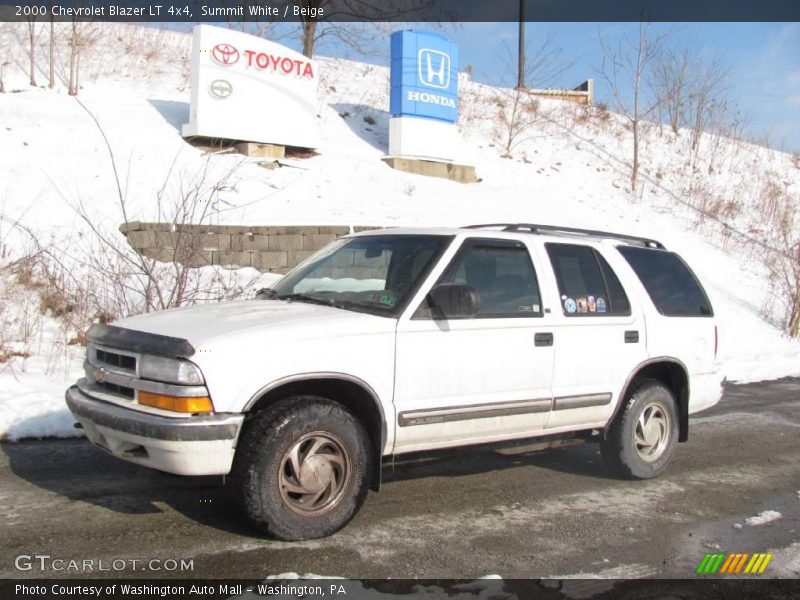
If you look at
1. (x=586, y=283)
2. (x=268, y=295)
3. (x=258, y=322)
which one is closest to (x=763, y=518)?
(x=586, y=283)

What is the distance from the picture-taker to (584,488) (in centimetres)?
571

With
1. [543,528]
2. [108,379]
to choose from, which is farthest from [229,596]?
[543,528]

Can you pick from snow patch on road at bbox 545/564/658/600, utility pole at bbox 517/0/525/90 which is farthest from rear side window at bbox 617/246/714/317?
utility pole at bbox 517/0/525/90

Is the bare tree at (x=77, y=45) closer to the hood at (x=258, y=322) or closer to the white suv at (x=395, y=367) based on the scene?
the white suv at (x=395, y=367)

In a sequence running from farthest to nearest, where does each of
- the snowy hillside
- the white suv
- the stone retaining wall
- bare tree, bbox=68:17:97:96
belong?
1. bare tree, bbox=68:17:97:96
2. the stone retaining wall
3. the snowy hillside
4. the white suv

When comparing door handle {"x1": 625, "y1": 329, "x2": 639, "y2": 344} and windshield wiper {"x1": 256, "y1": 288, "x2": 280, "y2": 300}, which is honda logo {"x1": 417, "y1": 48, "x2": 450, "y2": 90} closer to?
door handle {"x1": 625, "y1": 329, "x2": 639, "y2": 344}

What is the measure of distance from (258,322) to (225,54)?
14546mm

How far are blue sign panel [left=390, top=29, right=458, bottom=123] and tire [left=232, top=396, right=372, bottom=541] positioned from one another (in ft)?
56.2

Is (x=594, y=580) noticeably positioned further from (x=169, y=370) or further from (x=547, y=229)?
(x=547, y=229)

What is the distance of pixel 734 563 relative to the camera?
4336 millimetres

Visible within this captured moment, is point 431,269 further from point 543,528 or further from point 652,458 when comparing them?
point 652,458

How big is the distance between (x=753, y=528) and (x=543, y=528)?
1.42 m

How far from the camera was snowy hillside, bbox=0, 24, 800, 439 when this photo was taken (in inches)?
422

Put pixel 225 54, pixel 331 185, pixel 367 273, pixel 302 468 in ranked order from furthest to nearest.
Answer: pixel 225 54 → pixel 331 185 → pixel 367 273 → pixel 302 468
